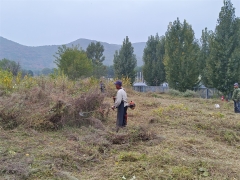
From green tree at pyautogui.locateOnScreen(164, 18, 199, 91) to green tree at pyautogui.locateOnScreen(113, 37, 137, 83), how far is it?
745 cm

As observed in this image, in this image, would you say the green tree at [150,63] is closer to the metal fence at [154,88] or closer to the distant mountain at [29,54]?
the metal fence at [154,88]

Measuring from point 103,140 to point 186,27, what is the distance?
1974 cm

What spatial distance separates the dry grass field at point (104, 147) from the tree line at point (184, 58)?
Answer: 11.3m

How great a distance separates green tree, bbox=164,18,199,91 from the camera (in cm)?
2128

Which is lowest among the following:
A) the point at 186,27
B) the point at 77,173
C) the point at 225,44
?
the point at 77,173

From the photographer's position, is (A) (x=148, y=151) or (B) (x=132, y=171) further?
(A) (x=148, y=151)

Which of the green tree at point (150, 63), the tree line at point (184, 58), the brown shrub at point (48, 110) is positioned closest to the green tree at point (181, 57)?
the tree line at point (184, 58)

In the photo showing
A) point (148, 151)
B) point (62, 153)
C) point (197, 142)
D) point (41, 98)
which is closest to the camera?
point (62, 153)

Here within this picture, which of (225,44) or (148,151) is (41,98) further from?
(225,44)

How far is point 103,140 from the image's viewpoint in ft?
16.8

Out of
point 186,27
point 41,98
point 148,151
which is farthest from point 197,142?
point 186,27

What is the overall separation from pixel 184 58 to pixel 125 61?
968 cm

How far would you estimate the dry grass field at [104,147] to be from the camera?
3801 millimetres

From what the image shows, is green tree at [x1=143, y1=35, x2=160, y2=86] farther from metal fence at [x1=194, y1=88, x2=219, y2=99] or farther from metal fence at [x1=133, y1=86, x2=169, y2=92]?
metal fence at [x1=194, y1=88, x2=219, y2=99]
